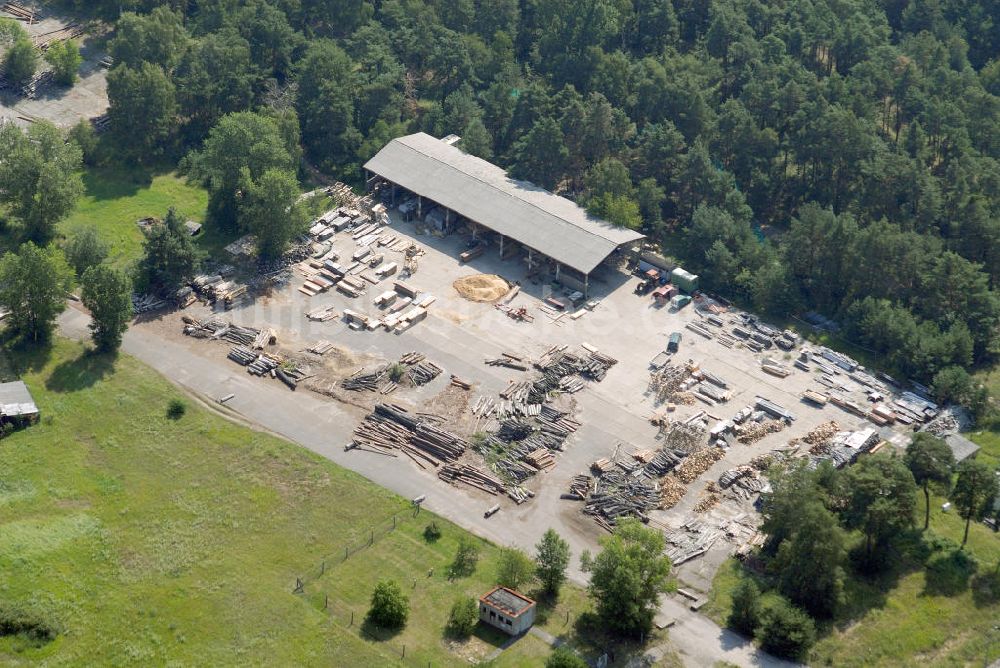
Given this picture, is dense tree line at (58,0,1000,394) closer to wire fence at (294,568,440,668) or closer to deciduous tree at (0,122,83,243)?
deciduous tree at (0,122,83,243)

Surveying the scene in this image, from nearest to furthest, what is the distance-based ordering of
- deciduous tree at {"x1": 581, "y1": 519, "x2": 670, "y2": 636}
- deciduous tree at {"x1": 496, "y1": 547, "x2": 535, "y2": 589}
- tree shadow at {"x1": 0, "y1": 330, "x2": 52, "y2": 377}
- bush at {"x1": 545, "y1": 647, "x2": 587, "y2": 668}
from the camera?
bush at {"x1": 545, "y1": 647, "x2": 587, "y2": 668} → deciduous tree at {"x1": 581, "y1": 519, "x2": 670, "y2": 636} → deciduous tree at {"x1": 496, "y1": 547, "x2": 535, "y2": 589} → tree shadow at {"x1": 0, "y1": 330, "x2": 52, "y2": 377}

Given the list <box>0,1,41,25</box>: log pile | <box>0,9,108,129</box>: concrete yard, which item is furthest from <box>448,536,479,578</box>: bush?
<box>0,1,41,25</box>: log pile

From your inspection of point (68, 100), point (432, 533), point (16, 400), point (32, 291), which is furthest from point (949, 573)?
point (68, 100)

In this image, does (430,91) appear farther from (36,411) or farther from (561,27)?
(36,411)

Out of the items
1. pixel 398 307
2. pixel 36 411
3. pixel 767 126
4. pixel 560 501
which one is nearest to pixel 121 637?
pixel 36 411

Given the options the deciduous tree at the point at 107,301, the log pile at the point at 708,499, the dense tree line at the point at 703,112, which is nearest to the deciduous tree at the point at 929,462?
the log pile at the point at 708,499
